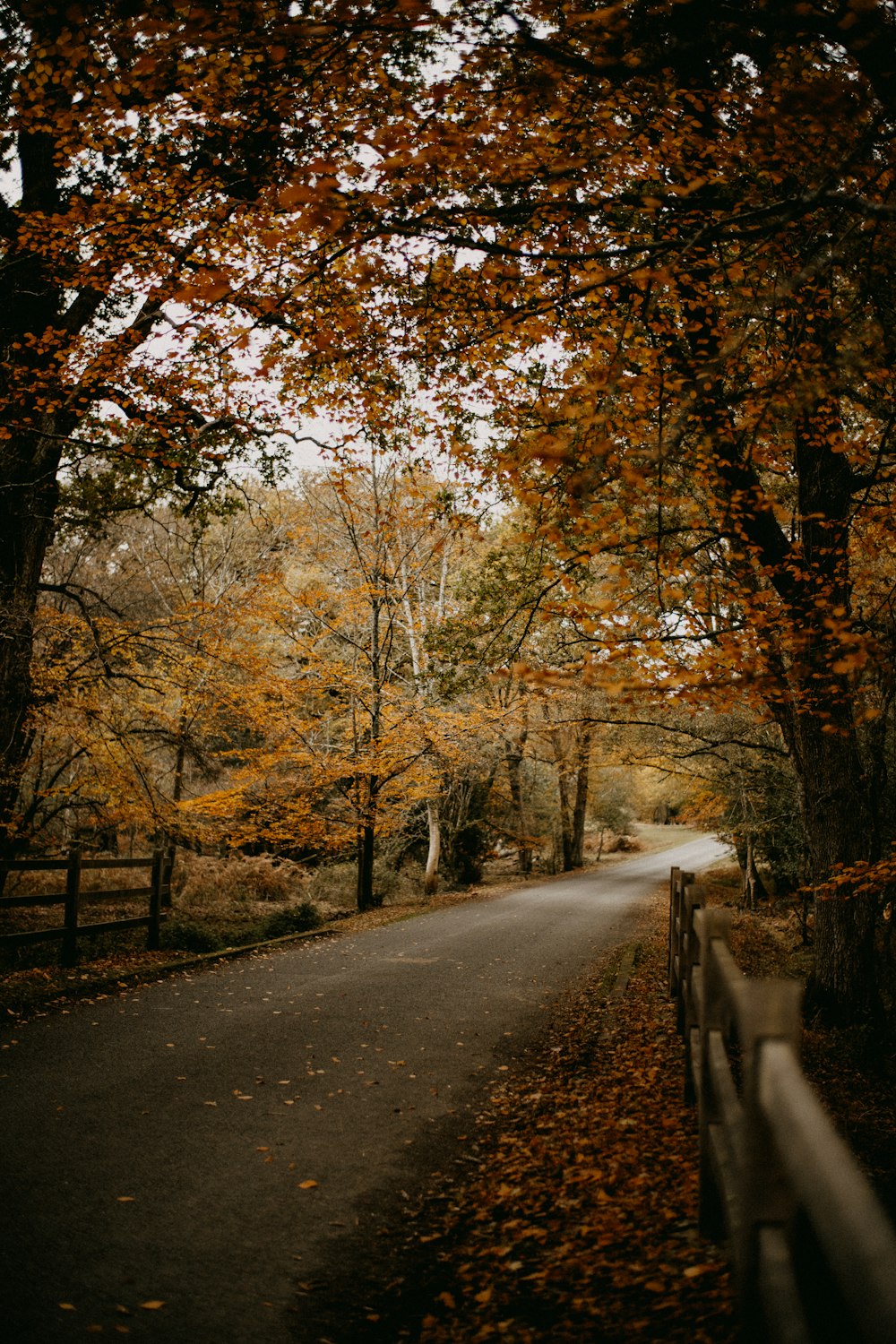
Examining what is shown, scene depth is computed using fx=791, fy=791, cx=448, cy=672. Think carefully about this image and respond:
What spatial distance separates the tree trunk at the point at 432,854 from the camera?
2209 cm

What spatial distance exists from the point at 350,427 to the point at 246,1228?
8.71m

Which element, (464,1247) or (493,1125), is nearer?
(464,1247)

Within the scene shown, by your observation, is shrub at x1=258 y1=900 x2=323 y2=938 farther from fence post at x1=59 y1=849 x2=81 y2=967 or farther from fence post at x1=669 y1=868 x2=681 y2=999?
fence post at x1=669 y1=868 x2=681 y2=999

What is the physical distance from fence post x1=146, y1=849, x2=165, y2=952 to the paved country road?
2.15 m

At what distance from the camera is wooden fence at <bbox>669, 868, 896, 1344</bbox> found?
1.27 m

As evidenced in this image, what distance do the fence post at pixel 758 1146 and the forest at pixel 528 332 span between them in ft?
8.78

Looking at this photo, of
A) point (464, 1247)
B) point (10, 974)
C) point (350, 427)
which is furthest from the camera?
point (350, 427)

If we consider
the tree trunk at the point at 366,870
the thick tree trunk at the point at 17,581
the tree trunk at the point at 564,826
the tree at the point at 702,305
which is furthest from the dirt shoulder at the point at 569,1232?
the tree trunk at the point at 564,826

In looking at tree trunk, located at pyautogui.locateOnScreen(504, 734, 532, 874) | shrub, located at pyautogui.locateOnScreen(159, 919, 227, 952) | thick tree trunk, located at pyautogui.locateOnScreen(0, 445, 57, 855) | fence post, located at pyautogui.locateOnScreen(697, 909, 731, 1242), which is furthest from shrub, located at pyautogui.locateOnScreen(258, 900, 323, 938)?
tree trunk, located at pyautogui.locateOnScreen(504, 734, 532, 874)

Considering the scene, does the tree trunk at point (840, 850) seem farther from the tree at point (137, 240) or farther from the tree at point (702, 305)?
the tree at point (137, 240)

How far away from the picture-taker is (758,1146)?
6.89 ft

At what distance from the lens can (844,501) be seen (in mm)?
8516

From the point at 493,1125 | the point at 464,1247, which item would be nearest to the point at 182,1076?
the point at 493,1125

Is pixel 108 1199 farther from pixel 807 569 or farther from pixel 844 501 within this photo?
pixel 844 501
